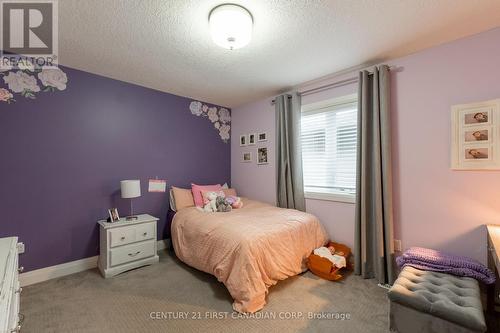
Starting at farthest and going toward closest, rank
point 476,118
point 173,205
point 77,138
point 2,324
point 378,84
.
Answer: point 173,205
point 77,138
point 378,84
point 476,118
point 2,324

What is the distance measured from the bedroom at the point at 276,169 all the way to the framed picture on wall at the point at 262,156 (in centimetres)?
30

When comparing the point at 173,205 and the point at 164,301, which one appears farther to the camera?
the point at 173,205

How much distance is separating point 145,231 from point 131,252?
0.26 meters

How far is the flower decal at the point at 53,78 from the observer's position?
7.72ft

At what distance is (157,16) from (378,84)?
219cm

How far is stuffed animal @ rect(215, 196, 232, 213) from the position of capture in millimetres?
2957

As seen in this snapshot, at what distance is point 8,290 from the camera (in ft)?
3.09

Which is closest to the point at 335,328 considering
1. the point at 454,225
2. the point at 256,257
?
the point at 256,257

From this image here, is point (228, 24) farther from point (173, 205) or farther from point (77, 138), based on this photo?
point (173, 205)

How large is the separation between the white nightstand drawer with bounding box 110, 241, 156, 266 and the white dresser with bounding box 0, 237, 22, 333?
1.03 meters

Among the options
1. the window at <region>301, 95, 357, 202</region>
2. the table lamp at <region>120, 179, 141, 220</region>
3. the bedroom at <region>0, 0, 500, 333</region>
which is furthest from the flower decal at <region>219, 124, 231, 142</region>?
the table lamp at <region>120, 179, 141, 220</region>

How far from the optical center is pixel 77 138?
254cm

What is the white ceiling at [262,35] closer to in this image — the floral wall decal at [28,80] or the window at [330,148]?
the floral wall decal at [28,80]

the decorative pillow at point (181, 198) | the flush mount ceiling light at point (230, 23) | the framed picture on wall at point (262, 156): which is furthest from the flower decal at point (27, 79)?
the framed picture on wall at point (262, 156)
